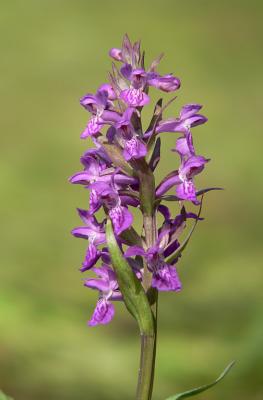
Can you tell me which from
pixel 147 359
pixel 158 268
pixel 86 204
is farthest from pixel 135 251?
pixel 86 204

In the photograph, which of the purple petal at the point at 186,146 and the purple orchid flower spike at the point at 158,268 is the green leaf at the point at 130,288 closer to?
the purple orchid flower spike at the point at 158,268

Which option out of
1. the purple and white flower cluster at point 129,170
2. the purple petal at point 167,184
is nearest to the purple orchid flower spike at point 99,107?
the purple and white flower cluster at point 129,170

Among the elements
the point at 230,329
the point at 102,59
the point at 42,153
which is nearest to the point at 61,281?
the point at 230,329

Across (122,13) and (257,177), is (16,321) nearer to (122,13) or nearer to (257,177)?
(257,177)

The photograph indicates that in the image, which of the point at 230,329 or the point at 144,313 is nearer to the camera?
the point at 144,313

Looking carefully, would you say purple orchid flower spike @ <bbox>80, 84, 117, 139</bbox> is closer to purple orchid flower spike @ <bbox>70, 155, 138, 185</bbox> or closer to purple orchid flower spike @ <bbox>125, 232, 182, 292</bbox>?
purple orchid flower spike @ <bbox>70, 155, 138, 185</bbox>

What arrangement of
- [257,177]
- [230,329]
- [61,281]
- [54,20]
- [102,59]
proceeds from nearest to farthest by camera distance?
1. [230,329]
2. [61,281]
3. [257,177]
4. [102,59]
5. [54,20]

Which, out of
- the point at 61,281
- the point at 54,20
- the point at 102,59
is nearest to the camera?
the point at 61,281

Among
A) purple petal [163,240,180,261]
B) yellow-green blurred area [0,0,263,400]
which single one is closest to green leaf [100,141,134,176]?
purple petal [163,240,180,261]
